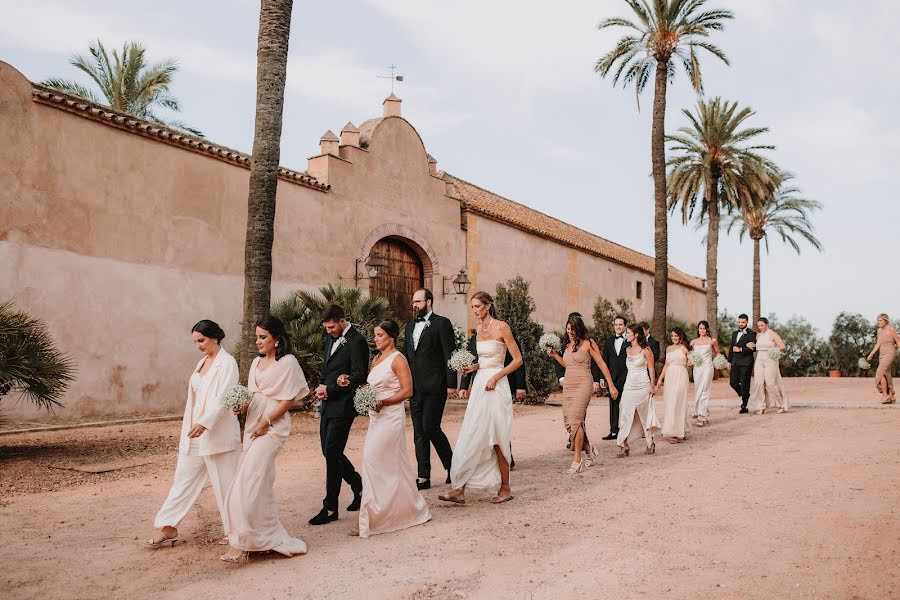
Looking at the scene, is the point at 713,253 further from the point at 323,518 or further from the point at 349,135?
the point at 323,518

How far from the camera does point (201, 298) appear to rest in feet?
48.0

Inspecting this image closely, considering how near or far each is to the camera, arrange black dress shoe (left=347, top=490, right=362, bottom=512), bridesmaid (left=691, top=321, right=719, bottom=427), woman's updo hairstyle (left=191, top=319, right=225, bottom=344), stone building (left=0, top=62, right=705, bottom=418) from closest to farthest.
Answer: woman's updo hairstyle (left=191, top=319, right=225, bottom=344)
black dress shoe (left=347, top=490, right=362, bottom=512)
stone building (left=0, top=62, right=705, bottom=418)
bridesmaid (left=691, top=321, right=719, bottom=427)

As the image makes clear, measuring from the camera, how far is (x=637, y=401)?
1014 centimetres

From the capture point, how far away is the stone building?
39.2 feet

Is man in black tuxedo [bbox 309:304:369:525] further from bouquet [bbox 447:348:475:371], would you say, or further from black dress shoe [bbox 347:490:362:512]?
bouquet [bbox 447:348:475:371]

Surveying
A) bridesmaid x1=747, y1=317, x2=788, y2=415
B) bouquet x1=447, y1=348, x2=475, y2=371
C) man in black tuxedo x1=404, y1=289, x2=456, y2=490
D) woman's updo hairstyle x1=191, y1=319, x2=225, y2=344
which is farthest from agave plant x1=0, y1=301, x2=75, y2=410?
bridesmaid x1=747, y1=317, x2=788, y2=415

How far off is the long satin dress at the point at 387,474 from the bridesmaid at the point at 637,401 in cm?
470

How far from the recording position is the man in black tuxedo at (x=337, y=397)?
6254 mm

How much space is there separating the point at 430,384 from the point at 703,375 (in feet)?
26.6

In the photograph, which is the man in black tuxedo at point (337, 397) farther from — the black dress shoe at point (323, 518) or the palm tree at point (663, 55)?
the palm tree at point (663, 55)

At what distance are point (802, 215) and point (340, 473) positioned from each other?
123ft

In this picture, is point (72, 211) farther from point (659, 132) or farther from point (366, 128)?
point (659, 132)

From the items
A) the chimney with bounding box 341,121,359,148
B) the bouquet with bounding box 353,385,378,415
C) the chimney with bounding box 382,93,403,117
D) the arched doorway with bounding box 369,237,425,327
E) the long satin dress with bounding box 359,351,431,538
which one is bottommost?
the long satin dress with bounding box 359,351,431,538

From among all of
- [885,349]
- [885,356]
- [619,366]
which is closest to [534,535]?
[619,366]
